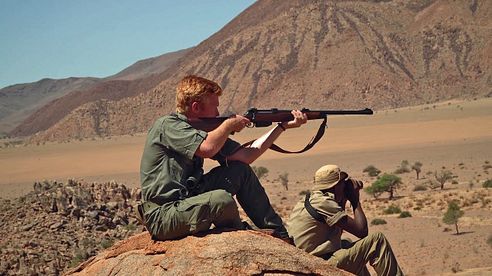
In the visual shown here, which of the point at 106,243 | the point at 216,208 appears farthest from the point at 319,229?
the point at 106,243

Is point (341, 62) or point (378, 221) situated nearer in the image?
point (378, 221)

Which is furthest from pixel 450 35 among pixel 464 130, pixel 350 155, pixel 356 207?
pixel 356 207

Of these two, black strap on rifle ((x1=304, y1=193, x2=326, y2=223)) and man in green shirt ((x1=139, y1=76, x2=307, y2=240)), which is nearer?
man in green shirt ((x1=139, y1=76, x2=307, y2=240))

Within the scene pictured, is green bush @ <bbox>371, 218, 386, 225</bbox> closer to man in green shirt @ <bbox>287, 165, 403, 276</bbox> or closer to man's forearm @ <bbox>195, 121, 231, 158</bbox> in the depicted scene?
man in green shirt @ <bbox>287, 165, 403, 276</bbox>

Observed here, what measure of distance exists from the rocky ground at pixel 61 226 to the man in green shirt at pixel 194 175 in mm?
9205

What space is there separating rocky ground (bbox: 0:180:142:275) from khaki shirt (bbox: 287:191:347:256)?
848cm

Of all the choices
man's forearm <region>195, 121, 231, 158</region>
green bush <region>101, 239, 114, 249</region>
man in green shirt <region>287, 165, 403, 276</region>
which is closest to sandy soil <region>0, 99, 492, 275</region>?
green bush <region>101, 239, 114, 249</region>

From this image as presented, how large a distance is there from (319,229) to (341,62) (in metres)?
88.3

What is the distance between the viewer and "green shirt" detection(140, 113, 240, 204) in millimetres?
5152

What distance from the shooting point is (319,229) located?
638cm

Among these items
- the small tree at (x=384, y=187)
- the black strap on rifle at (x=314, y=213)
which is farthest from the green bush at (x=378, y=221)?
the black strap on rifle at (x=314, y=213)

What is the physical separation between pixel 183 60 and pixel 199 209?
122851 millimetres

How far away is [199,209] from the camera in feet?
16.9

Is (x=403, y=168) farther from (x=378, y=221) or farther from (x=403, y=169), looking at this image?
(x=378, y=221)
